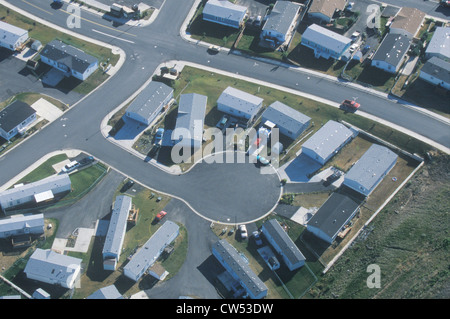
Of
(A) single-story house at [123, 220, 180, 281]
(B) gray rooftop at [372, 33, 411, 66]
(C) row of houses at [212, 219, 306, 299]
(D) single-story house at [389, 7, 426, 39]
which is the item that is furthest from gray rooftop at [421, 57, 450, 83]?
(A) single-story house at [123, 220, 180, 281]

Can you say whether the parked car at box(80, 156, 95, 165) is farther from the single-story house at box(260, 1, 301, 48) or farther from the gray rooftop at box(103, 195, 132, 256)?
the single-story house at box(260, 1, 301, 48)

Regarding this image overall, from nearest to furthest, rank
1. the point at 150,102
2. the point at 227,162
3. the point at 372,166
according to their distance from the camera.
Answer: the point at 372,166
the point at 227,162
the point at 150,102

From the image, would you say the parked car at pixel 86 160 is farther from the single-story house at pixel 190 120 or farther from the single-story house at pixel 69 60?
the single-story house at pixel 69 60

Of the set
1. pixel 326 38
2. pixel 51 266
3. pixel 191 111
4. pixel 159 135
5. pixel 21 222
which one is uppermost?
pixel 326 38

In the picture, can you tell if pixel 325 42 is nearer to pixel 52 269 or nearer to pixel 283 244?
pixel 283 244

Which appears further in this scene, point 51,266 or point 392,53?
point 392,53

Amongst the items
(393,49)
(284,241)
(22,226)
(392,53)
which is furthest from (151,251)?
(393,49)

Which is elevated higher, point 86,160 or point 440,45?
point 440,45
